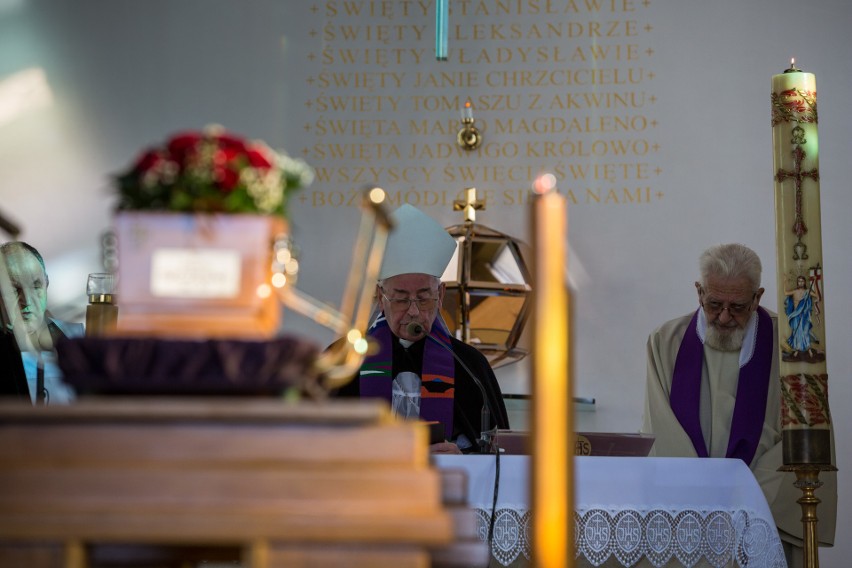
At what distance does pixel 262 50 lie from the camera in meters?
8.58

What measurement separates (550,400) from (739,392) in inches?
183

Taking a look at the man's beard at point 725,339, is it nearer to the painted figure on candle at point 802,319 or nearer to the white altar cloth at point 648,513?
the white altar cloth at point 648,513

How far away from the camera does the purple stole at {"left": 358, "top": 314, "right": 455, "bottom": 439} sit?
6246 millimetres

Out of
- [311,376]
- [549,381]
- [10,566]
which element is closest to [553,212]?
[549,381]

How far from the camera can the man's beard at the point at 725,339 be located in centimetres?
628

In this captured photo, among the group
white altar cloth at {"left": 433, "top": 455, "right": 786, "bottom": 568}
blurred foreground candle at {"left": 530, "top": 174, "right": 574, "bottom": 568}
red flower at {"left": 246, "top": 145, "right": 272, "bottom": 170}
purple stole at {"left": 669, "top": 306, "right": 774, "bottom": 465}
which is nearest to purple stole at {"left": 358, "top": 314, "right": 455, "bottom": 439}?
purple stole at {"left": 669, "top": 306, "right": 774, "bottom": 465}

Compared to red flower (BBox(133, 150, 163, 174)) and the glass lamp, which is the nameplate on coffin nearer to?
the glass lamp

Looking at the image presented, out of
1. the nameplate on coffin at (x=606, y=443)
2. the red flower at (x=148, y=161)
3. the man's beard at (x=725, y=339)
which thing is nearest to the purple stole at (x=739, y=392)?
the man's beard at (x=725, y=339)

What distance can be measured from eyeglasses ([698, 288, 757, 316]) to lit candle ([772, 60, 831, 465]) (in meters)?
1.89

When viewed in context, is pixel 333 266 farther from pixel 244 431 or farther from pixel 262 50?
pixel 244 431

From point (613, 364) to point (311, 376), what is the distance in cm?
645

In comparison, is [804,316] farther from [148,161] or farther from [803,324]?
[148,161]

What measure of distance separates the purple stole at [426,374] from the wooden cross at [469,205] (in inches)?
57.4

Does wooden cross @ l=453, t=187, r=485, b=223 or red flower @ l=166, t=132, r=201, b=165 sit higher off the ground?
wooden cross @ l=453, t=187, r=485, b=223
